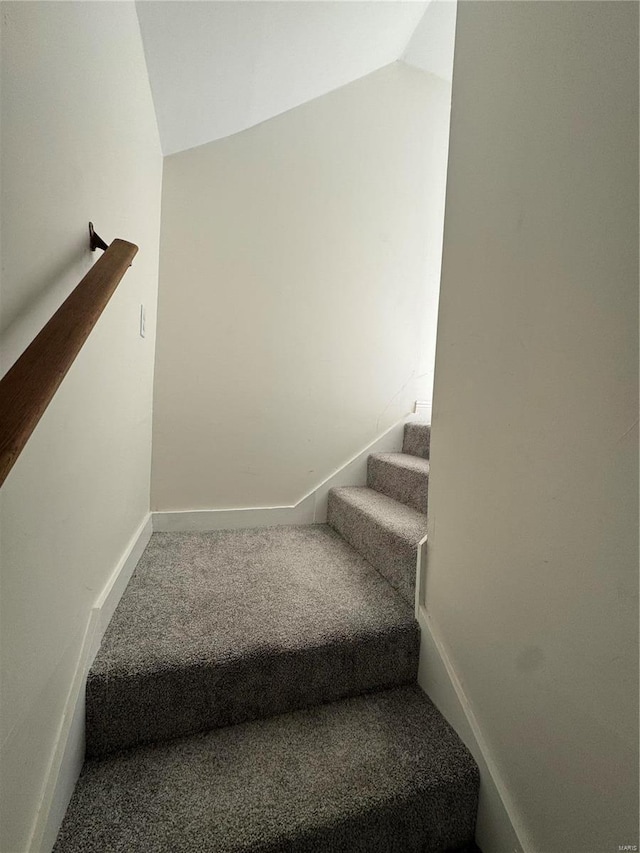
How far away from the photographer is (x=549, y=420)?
2.25 feet

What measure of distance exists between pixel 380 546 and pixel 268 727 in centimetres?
63

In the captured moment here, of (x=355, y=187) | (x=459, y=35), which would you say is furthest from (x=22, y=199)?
(x=355, y=187)

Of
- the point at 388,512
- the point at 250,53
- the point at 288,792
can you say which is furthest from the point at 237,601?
the point at 250,53

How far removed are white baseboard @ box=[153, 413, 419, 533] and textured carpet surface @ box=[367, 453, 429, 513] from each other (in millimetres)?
62

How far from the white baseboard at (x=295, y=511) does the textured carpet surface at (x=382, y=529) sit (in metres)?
0.07

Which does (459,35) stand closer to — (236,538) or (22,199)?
(22,199)

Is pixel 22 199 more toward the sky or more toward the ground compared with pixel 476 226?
more toward the ground

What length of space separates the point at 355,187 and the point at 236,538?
1852 millimetres

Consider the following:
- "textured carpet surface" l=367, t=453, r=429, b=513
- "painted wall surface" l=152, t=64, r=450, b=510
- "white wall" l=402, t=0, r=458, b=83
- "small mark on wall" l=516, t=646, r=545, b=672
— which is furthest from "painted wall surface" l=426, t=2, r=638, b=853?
"white wall" l=402, t=0, r=458, b=83

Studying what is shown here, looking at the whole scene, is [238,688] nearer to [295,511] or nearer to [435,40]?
[295,511]

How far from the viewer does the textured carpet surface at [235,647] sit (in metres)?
0.84

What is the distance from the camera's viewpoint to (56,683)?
0.67 m

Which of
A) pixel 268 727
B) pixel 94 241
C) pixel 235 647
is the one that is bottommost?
pixel 268 727

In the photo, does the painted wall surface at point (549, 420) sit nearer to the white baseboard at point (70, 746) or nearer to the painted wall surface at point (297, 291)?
the white baseboard at point (70, 746)
